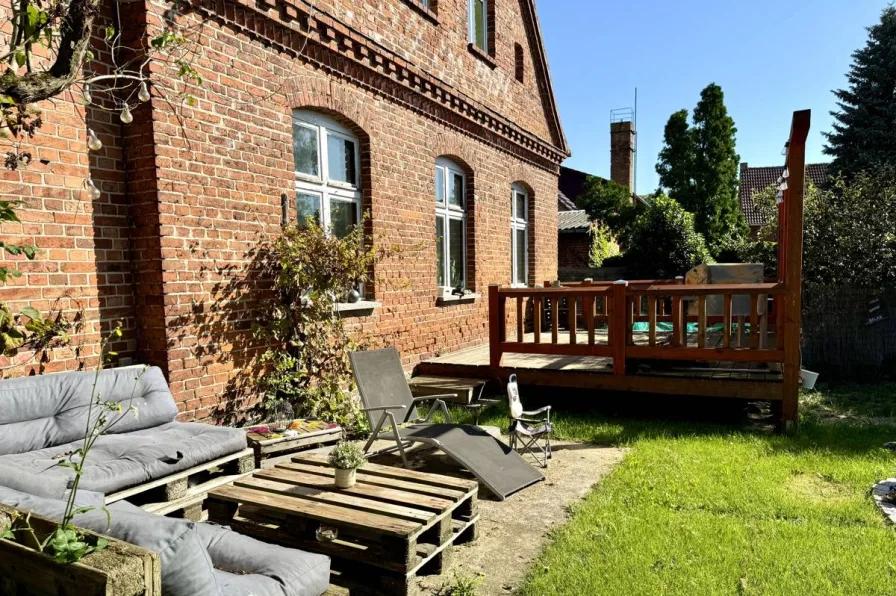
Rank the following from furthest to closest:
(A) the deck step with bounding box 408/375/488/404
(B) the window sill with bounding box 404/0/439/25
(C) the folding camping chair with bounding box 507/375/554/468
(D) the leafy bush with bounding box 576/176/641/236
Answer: (D) the leafy bush with bounding box 576/176/641/236 < (B) the window sill with bounding box 404/0/439/25 < (A) the deck step with bounding box 408/375/488/404 < (C) the folding camping chair with bounding box 507/375/554/468

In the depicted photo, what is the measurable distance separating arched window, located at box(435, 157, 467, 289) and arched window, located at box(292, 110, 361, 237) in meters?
1.95

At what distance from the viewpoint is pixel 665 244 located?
15.7 meters

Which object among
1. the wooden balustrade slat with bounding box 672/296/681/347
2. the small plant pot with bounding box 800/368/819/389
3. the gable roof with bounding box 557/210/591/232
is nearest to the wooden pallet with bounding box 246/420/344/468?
the wooden balustrade slat with bounding box 672/296/681/347

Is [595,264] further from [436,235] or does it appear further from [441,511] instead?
[441,511]

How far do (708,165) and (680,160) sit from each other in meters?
1.09

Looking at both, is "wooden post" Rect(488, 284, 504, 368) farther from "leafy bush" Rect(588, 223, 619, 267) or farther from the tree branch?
"leafy bush" Rect(588, 223, 619, 267)

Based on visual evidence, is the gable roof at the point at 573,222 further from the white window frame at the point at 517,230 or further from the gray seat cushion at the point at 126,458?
the gray seat cushion at the point at 126,458

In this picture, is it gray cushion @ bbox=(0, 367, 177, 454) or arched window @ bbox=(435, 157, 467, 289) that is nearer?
gray cushion @ bbox=(0, 367, 177, 454)

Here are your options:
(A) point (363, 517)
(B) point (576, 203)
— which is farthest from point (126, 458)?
(B) point (576, 203)

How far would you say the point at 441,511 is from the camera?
3102 mm

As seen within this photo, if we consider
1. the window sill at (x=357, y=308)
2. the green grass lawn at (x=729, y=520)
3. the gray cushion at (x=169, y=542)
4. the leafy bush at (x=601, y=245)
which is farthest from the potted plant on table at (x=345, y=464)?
the leafy bush at (x=601, y=245)

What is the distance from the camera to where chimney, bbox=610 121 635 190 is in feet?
88.3

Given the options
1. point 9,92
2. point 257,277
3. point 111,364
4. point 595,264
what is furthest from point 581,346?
point 595,264

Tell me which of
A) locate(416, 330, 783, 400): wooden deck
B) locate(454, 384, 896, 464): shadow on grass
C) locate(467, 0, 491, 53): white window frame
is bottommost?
locate(454, 384, 896, 464): shadow on grass
